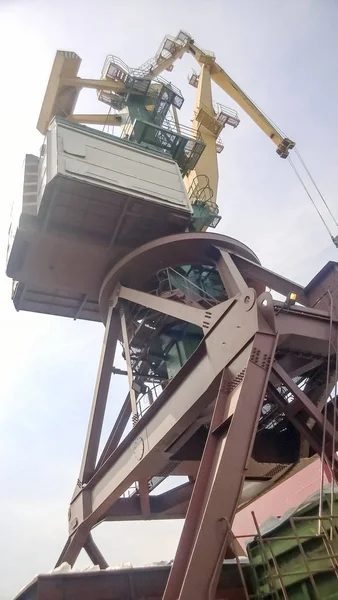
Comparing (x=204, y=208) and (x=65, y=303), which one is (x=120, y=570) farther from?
(x=204, y=208)

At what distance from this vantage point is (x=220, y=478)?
502cm

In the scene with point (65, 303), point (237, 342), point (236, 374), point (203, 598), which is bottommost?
point (203, 598)

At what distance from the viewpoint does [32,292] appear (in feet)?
37.9

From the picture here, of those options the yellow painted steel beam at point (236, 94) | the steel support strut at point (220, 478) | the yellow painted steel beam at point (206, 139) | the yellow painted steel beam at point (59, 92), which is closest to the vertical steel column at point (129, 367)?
the steel support strut at point (220, 478)

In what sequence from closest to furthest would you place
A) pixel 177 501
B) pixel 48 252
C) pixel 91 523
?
pixel 91 523
pixel 177 501
pixel 48 252

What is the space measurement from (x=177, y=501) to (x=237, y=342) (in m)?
5.16

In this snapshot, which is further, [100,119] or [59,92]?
[100,119]

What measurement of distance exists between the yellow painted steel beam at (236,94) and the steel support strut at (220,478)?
1876 cm

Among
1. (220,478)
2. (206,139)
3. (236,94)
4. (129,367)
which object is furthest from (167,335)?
(236,94)

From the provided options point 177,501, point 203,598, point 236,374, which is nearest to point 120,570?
point 203,598

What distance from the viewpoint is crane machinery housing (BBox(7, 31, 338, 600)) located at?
5355 mm

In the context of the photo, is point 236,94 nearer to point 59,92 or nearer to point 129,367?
point 59,92

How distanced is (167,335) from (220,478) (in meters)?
5.58

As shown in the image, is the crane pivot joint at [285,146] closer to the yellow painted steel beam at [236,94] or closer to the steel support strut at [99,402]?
the yellow painted steel beam at [236,94]
